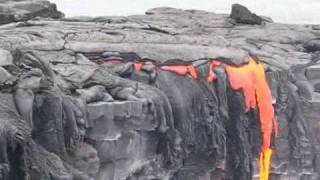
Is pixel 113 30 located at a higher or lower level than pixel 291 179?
higher

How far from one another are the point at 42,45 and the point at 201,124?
2.46m

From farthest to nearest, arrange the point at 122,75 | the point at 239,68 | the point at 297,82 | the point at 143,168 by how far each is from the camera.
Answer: the point at 297,82
the point at 239,68
the point at 122,75
the point at 143,168

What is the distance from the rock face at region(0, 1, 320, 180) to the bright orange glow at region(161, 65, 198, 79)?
0.04m

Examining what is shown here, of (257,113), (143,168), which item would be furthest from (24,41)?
(257,113)

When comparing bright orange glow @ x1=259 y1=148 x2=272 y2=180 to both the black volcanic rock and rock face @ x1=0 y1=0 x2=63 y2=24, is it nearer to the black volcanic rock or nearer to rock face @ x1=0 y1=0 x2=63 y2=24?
the black volcanic rock

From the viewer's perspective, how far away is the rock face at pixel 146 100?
367 inches

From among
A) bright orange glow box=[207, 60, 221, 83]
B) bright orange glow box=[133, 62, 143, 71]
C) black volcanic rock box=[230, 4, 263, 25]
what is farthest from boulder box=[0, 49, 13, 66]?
black volcanic rock box=[230, 4, 263, 25]

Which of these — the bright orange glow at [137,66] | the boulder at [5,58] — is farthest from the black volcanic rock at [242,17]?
the boulder at [5,58]

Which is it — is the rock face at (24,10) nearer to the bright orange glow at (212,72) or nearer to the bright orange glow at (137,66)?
the bright orange glow at (137,66)

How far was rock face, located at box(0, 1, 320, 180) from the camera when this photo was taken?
932 centimetres

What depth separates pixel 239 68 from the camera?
12.6 m

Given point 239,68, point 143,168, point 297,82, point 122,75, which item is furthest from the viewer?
point 297,82

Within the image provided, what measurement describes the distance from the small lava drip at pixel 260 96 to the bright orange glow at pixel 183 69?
654 mm

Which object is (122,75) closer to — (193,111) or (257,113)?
(193,111)
